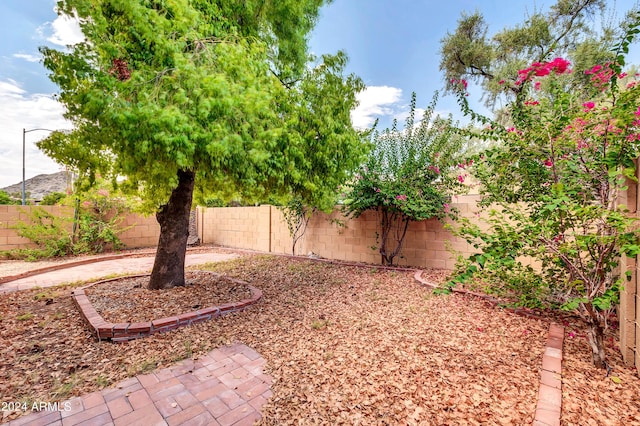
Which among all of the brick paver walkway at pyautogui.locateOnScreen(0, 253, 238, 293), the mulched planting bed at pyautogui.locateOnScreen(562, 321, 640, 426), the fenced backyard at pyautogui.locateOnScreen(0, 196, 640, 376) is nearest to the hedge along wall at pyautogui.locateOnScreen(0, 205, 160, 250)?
the fenced backyard at pyautogui.locateOnScreen(0, 196, 640, 376)

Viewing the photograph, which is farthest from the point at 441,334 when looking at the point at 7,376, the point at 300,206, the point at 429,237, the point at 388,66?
the point at 388,66

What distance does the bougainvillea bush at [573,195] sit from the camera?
6.35ft

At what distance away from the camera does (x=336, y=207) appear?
7.09 meters

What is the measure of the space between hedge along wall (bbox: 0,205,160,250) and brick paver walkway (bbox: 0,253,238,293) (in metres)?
1.45

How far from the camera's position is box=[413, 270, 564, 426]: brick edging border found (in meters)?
1.62

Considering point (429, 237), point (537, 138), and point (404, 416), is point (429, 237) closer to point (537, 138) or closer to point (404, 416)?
point (537, 138)

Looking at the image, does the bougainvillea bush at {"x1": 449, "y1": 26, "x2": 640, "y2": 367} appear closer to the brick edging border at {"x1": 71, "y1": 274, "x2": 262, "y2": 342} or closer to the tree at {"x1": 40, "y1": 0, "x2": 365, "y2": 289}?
the tree at {"x1": 40, "y1": 0, "x2": 365, "y2": 289}

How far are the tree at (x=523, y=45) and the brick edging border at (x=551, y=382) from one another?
6648 mm

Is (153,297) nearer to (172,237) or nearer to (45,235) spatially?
(172,237)

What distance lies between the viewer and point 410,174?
552 cm

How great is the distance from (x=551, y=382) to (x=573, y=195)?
1544mm

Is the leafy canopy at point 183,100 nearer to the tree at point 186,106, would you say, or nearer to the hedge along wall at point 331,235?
the tree at point 186,106

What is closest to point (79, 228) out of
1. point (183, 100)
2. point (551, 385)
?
point (183, 100)

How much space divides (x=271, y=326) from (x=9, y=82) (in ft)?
21.3
